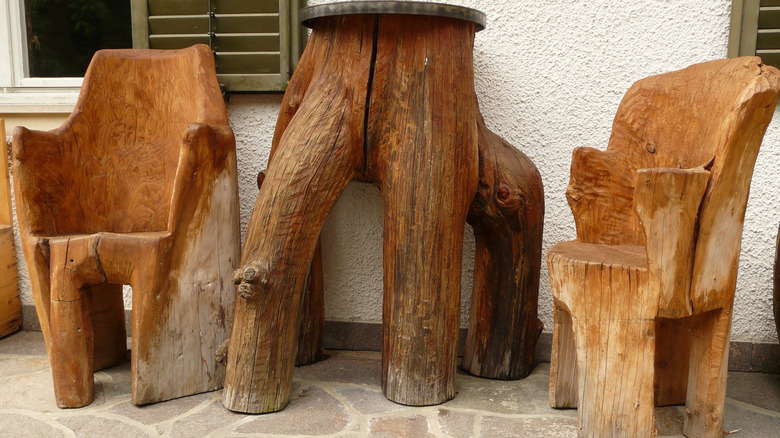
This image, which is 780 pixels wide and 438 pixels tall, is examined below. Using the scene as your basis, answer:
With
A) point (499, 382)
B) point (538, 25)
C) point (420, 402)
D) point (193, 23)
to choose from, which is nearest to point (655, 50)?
point (538, 25)

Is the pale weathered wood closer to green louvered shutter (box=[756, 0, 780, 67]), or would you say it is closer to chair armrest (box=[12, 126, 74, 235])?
chair armrest (box=[12, 126, 74, 235])

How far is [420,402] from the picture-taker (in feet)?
8.27

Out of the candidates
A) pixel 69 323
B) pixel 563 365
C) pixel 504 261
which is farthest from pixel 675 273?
pixel 69 323

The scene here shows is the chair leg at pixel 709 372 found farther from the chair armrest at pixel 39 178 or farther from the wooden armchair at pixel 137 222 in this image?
the chair armrest at pixel 39 178

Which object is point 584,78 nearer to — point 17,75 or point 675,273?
point 675,273

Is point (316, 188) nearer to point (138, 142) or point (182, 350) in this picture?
point (182, 350)

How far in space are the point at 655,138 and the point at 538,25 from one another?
80 cm

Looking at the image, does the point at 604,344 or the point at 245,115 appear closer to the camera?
the point at 604,344

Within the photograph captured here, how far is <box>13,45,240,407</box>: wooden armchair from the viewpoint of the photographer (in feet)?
8.00

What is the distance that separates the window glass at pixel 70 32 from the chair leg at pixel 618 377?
281cm

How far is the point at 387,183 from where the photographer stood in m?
2.50

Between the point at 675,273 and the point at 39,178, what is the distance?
2.34m

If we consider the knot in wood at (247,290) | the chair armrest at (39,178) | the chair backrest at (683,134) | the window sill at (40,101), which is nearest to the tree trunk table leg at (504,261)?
the chair backrest at (683,134)

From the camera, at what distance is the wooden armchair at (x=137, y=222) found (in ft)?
8.00
